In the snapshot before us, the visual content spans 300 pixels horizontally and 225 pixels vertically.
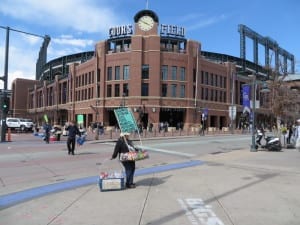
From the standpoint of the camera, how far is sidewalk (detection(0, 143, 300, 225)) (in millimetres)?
7035

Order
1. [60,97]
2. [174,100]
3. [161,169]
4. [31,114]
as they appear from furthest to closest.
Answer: [31,114]
[60,97]
[174,100]
[161,169]

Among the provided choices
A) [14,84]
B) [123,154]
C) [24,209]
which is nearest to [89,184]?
[123,154]

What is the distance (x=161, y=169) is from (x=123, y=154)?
458cm

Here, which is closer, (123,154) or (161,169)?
(123,154)

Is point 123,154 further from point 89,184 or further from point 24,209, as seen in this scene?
point 24,209

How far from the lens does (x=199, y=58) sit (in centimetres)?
6944

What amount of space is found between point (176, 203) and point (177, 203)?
2 centimetres

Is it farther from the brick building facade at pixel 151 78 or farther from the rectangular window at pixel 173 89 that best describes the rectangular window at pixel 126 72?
the rectangular window at pixel 173 89

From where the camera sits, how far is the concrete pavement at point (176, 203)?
704 cm

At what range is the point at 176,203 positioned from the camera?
831 centimetres

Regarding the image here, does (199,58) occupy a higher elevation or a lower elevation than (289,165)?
higher

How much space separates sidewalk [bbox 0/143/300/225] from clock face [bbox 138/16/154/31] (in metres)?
57.0

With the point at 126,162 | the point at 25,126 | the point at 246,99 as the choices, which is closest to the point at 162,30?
the point at 25,126


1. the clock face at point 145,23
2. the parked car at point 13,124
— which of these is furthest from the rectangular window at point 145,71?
the parked car at point 13,124
